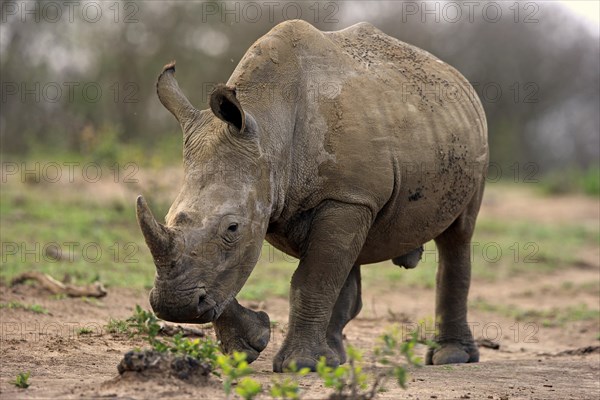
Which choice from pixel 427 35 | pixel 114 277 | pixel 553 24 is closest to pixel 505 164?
pixel 427 35

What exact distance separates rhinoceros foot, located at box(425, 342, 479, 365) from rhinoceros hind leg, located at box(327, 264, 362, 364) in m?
0.69

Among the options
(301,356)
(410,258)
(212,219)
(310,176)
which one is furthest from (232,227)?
(410,258)

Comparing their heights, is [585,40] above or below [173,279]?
above

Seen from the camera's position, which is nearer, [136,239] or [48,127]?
[136,239]

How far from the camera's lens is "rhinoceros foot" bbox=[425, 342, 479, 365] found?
7898 mm

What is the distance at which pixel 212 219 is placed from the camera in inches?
223

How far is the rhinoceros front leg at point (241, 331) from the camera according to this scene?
6.34 meters

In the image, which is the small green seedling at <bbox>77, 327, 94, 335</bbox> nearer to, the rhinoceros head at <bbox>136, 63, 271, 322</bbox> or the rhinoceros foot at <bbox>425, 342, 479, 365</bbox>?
the rhinoceros head at <bbox>136, 63, 271, 322</bbox>

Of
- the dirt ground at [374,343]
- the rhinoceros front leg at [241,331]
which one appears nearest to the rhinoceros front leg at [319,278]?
the rhinoceros front leg at [241,331]

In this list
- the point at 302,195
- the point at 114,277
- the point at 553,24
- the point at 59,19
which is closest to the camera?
the point at 302,195

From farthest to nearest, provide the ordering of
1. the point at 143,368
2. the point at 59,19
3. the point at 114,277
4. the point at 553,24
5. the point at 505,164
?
the point at 553,24
the point at 505,164
the point at 59,19
the point at 114,277
the point at 143,368

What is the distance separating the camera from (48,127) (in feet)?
86.2

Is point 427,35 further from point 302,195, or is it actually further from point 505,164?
point 302,195

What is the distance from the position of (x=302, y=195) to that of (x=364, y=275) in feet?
20.3
